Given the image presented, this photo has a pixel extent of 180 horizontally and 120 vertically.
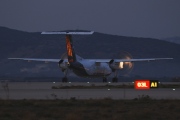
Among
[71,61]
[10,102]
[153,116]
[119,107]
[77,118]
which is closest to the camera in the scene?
[77,118]

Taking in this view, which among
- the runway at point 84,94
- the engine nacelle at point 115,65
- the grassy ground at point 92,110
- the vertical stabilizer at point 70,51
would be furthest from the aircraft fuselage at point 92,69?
the grassy ground at point 92,110

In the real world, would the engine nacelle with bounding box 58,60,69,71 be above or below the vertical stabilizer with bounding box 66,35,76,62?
below

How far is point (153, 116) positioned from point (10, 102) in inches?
472

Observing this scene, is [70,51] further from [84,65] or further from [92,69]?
[92,69]

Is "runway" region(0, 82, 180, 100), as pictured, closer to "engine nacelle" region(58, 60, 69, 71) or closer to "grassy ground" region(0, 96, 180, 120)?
"grassy ground" region(0, 96, 180, 120)

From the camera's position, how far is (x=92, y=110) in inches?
1527

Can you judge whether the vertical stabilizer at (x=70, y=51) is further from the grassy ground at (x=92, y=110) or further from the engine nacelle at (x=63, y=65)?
the grassy ground at (x=92, y=110)

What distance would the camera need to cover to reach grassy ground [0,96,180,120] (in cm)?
3459

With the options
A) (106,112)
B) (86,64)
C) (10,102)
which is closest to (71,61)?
(86,64)

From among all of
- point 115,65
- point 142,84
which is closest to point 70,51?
point 115,65

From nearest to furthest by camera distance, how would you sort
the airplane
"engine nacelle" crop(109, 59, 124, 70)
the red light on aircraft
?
the red light on aircraft, the airplane, "engine nacelle" crop(109, 59, 124, 70)

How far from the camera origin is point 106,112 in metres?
37.2

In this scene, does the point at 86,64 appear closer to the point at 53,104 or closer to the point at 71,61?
the point at 71,61

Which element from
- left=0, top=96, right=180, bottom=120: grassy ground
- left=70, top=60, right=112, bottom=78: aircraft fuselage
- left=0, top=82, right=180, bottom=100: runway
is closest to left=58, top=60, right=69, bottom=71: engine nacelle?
left=70, top=60, right=112, bottom=78: aircraft fuselage
